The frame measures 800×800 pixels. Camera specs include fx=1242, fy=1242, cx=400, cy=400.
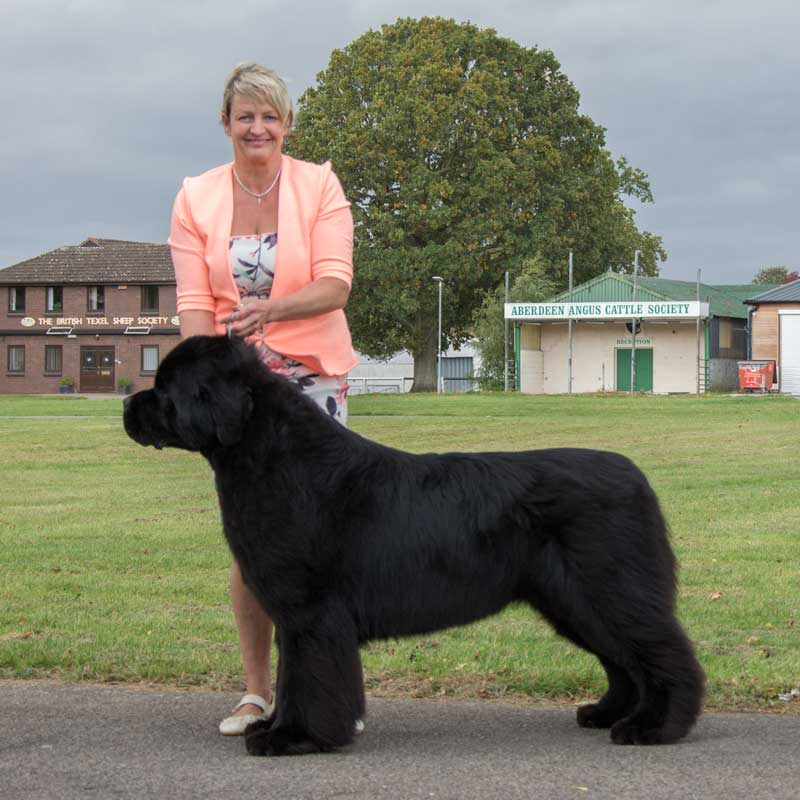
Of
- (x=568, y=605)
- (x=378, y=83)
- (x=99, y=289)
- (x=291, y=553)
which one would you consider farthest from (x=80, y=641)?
(x=99, y=289)

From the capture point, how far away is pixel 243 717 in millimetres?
4957

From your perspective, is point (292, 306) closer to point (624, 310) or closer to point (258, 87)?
point (258, 87)

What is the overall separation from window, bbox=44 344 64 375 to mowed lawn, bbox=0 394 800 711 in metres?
46.5

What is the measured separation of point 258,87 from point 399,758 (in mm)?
2639

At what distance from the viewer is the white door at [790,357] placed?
53688 millimetres

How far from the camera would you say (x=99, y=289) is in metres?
68.4

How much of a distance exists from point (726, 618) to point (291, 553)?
155 inches

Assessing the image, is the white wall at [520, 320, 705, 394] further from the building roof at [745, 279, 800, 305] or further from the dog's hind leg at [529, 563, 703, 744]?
the dog's hind leg at [529, 563, 703, 744]

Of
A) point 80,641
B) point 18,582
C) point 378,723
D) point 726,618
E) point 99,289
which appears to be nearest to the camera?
point 378,723

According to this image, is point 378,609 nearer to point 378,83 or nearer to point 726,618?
point 726,618

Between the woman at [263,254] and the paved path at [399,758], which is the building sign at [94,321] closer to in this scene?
the woman at [263,254]

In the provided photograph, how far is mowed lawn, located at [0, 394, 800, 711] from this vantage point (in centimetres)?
598

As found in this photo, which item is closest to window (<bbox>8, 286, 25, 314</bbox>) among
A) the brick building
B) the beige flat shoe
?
the brick building

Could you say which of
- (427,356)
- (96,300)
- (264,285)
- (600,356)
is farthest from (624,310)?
(264,285)
